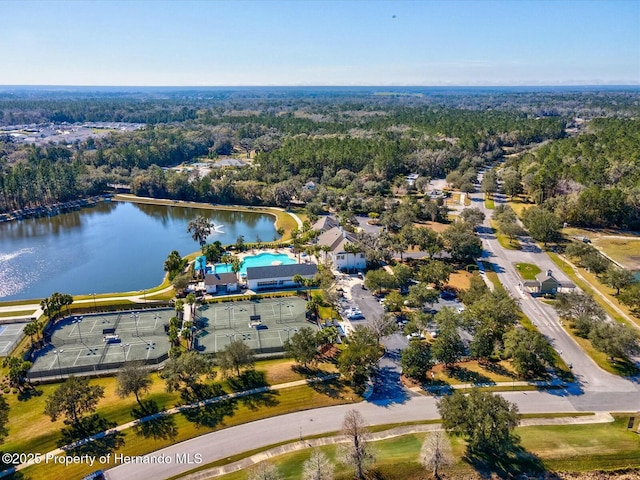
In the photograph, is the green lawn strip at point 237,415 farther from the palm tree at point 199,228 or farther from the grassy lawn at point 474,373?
the palm tree at point 199,228

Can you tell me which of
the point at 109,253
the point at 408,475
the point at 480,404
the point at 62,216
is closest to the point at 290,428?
the point at 408,475

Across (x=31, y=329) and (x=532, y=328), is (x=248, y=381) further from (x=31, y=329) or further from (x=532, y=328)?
(x=532, y=328)

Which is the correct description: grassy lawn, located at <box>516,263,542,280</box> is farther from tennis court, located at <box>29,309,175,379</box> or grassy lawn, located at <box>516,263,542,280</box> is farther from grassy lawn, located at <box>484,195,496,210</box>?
tennis court, located at <box>29,309,175,379</box>

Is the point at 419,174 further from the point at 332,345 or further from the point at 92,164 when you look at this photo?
the point at 92,164

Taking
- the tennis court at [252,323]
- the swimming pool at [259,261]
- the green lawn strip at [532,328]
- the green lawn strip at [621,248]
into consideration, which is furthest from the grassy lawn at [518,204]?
the tennis court at [252,323]

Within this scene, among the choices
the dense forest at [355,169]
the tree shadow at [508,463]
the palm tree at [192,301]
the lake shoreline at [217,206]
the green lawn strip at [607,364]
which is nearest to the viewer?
the tree shadow at [508,463]

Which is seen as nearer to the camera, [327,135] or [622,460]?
[622,460]

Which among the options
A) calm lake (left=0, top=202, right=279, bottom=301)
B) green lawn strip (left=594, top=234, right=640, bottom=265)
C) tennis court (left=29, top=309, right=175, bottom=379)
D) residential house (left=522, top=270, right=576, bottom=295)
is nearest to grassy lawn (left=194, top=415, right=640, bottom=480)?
tennis court (left=29, top=309, right=175, bottom=379)
